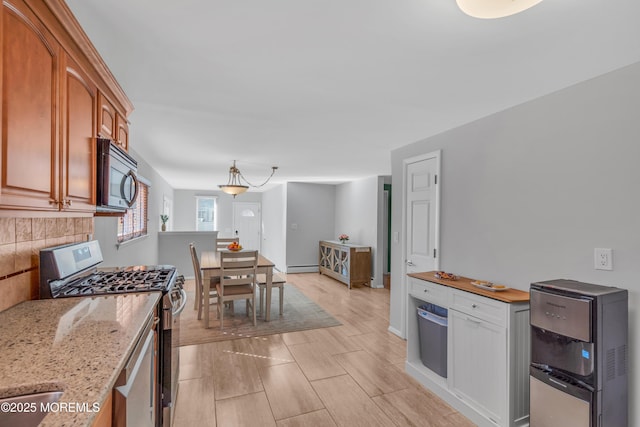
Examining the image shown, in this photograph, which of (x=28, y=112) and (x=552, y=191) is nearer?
(x=28, y=112)

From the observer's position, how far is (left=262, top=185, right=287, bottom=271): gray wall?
759 centimetres

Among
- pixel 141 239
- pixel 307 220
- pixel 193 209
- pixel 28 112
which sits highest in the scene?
pixel 28 112

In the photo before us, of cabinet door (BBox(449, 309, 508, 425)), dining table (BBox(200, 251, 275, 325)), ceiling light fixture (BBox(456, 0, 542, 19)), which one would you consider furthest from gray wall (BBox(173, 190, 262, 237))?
ceiling light fixture (BBox(456, 0, 542, 19))

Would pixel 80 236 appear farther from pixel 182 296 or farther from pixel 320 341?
pixel 320 341

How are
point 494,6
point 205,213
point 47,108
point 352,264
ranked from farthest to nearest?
point 205,213, point 352,264, point 47,108, point 494,6

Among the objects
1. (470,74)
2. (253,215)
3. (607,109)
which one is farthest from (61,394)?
(253,215)

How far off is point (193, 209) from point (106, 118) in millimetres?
7859

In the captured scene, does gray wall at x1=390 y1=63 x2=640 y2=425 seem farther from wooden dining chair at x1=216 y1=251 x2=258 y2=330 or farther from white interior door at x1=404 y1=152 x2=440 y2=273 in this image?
wooden dining chair at x1=216 y1=251 x2=258 y2=330

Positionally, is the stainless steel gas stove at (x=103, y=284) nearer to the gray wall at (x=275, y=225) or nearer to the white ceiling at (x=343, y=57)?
the white ceiling at (x=343, y=57)

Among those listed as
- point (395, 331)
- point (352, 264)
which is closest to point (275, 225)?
point (352, 264)

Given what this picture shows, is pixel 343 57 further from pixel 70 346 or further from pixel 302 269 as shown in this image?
pixel 302 269

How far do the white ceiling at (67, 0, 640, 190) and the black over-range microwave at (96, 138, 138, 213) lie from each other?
0.52m

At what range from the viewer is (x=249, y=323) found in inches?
158

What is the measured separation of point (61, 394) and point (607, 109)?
2.86 metres
